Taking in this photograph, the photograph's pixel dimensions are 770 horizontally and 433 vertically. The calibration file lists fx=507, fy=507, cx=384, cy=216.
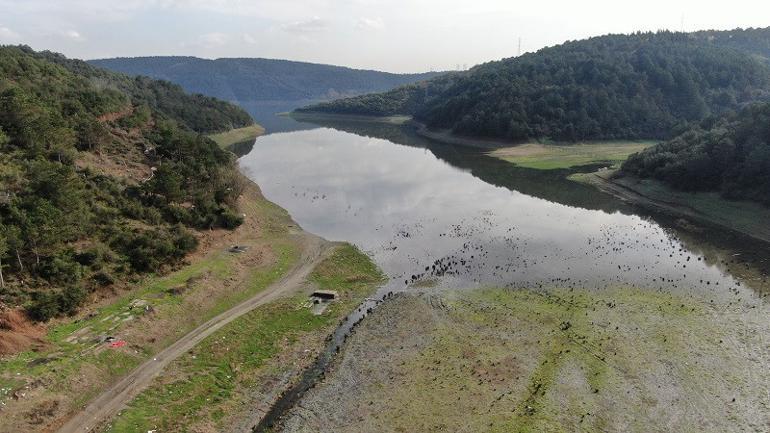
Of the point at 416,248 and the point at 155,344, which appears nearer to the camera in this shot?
the point at 155,344

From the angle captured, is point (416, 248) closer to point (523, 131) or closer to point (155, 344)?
point (155, 344)

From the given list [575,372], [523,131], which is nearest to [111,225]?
[575,372]

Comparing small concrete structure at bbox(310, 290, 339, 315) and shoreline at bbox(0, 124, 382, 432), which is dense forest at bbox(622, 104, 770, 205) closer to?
shoreline at bbox(0, 124, 382, 432)

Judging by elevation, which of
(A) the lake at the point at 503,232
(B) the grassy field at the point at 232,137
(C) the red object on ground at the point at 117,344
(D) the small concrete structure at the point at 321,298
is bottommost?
(D) the small concrete structure at the point at 321,298

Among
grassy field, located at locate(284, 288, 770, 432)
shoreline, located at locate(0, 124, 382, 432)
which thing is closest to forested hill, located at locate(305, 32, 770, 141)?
shoreline, located at locate(0, 124, 382, 432)

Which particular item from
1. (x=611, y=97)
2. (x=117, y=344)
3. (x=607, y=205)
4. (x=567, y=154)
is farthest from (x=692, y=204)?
(x=611, y=97)

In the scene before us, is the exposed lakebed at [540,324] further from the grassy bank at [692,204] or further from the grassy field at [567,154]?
the grassy field at [567,154]

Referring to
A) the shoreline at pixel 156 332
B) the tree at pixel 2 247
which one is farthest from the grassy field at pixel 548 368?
the tree at pixel 2 247
